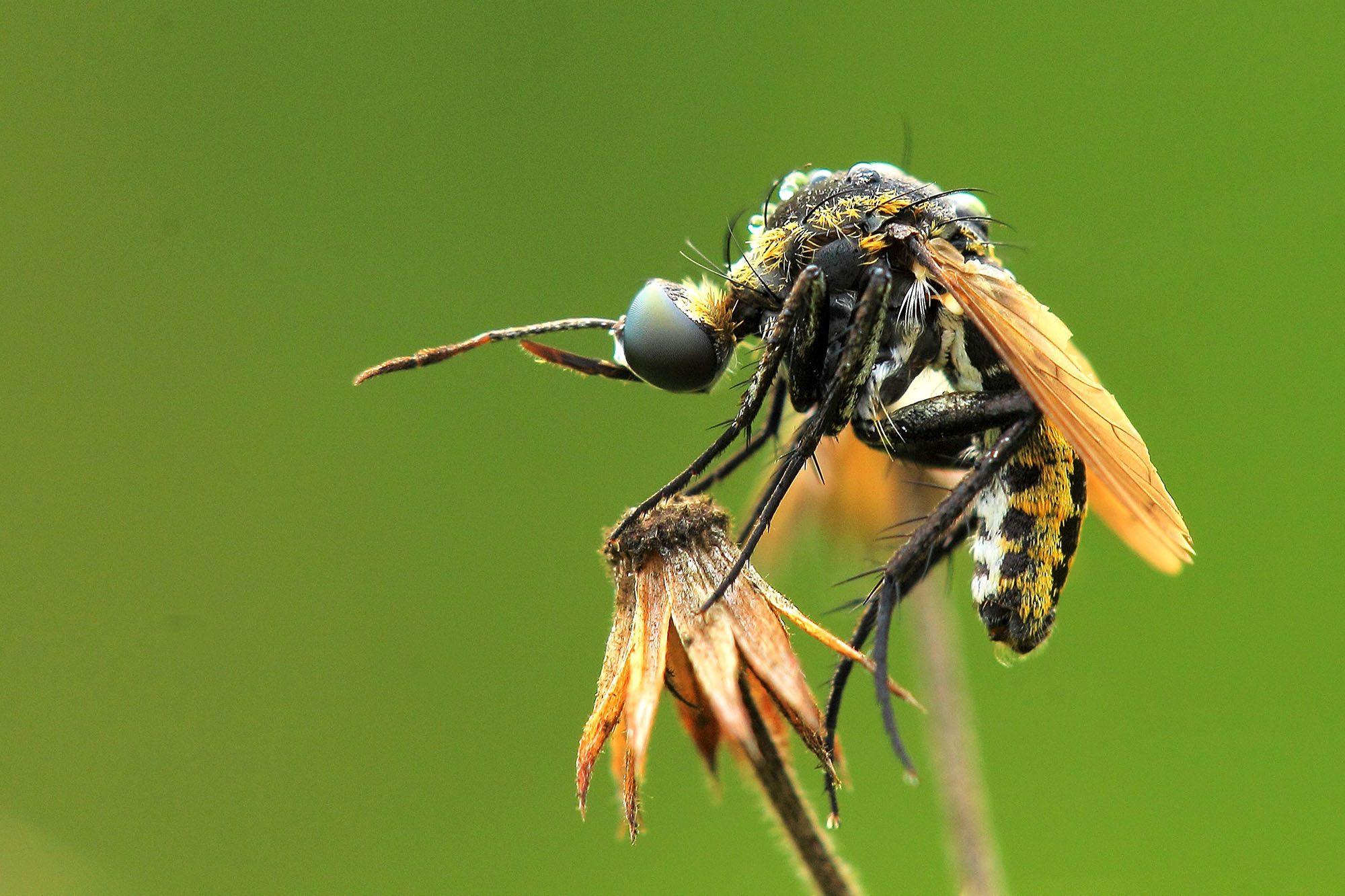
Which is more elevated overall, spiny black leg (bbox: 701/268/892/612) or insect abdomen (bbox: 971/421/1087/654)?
spiny black leg (bbox: 701/268/892/612)

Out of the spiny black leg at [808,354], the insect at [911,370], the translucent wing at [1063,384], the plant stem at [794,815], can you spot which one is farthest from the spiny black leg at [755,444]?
the plant stem at [794,815]

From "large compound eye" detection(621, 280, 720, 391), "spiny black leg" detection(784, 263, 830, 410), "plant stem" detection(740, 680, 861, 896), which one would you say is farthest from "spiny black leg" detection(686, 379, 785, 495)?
"plant stem" detection(740, 680, 861, 896)

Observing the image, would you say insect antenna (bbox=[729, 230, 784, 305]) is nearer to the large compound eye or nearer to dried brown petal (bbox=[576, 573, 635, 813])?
the large compound eye

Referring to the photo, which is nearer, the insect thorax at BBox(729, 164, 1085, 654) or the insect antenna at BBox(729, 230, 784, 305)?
the insect thorax at BBox(729, 164, 1085, 654)

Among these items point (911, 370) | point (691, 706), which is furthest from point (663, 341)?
point (691, 706)

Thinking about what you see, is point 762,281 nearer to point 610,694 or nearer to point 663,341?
point 663,341

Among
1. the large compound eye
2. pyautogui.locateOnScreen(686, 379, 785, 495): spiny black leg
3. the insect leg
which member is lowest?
pyautogui.locateOnScreen(686, 379, 785, 495): spiny black leg

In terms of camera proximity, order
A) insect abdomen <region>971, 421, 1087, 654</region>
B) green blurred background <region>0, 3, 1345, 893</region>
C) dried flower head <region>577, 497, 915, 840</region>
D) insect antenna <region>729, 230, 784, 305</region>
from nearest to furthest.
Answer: dried flower head <region>577, 497, 915, 840</region> < insect abdomen <region>971, 421, 1087, 654</region> < insect antenna <region>729, 230, 784, 305</region> < green blurred background <region>0, 3, 1345, 893</region>

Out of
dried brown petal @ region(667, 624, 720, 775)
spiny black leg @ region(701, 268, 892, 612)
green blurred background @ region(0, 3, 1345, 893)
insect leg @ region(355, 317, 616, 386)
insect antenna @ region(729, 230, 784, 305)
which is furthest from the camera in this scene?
green blurred background @ region(0, 3, 1345, 893)
